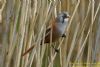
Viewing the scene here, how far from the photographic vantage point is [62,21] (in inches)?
81.1

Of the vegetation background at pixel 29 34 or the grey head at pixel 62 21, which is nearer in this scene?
the vegetation background at pixel 29 34

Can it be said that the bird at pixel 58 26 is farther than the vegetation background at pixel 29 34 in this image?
Yes

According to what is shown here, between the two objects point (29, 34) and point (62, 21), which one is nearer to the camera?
point (29, 34)

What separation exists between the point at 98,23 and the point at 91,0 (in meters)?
0.38

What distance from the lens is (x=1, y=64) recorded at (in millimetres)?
1854

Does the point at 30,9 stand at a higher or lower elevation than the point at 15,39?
higher

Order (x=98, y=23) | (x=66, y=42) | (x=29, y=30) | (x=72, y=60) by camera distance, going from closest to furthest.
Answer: (x=29, y=30)
(x=66, y=42)
(x=72, y=60)
(x=98, y=23)

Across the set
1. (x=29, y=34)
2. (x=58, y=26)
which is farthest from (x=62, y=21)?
(x=29, y=34)

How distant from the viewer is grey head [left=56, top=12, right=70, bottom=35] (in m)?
2.02

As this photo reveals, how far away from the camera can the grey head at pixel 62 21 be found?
202 cm

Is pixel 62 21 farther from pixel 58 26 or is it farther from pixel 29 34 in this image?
pixel 29 34

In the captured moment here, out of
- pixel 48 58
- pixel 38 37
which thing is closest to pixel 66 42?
pixel 48 58

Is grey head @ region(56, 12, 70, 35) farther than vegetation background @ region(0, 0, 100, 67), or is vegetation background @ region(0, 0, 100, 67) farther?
grey head @ region(56, 12, 70, 35)

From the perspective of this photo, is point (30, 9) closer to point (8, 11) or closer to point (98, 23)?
point (8, 11)
